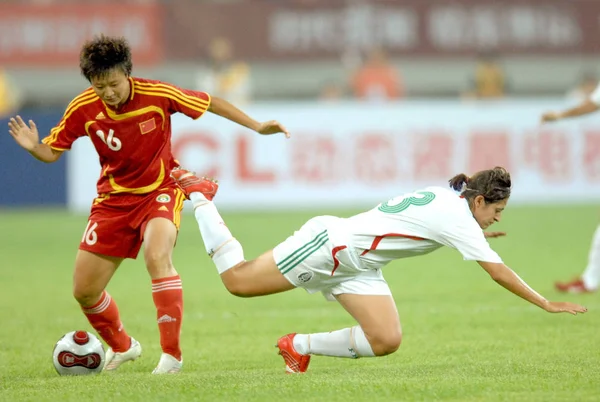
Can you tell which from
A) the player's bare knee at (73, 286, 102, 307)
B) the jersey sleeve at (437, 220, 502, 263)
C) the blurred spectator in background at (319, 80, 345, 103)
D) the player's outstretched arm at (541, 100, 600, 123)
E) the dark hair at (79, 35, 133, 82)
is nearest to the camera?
the jersey sleeve at (437, 220, 502, 263)

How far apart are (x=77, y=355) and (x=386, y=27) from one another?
16.2m

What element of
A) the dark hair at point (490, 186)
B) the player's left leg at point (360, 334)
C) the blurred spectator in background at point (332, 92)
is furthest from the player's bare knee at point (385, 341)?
the blurred spectator in background at point (332, 92)

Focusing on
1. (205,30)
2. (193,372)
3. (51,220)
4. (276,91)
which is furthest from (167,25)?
(193,372)

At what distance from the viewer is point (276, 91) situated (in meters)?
23.9

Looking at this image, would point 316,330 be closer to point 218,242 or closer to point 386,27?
point 218,242

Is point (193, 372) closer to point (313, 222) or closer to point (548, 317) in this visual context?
point (313, 222)

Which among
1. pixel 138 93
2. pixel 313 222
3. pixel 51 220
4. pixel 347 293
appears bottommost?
pixel 51 220

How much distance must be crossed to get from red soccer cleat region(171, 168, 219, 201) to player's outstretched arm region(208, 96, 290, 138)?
424 mm

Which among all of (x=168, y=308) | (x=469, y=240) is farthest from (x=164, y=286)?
(x=469, y=240)

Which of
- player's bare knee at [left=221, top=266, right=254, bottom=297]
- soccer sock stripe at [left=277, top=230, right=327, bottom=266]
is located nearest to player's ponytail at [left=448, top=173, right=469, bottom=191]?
soccer sock stripe at [left=277, top=230, right=327, bottom=266]

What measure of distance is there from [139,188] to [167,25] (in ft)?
50.2

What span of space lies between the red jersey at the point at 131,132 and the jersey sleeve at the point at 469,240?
186 centimetres

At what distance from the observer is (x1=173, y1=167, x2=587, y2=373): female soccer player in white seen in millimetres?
6234

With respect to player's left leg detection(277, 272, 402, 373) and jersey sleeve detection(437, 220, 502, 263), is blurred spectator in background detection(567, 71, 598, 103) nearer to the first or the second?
player's left leg detection(277, 272, 402, 373)
